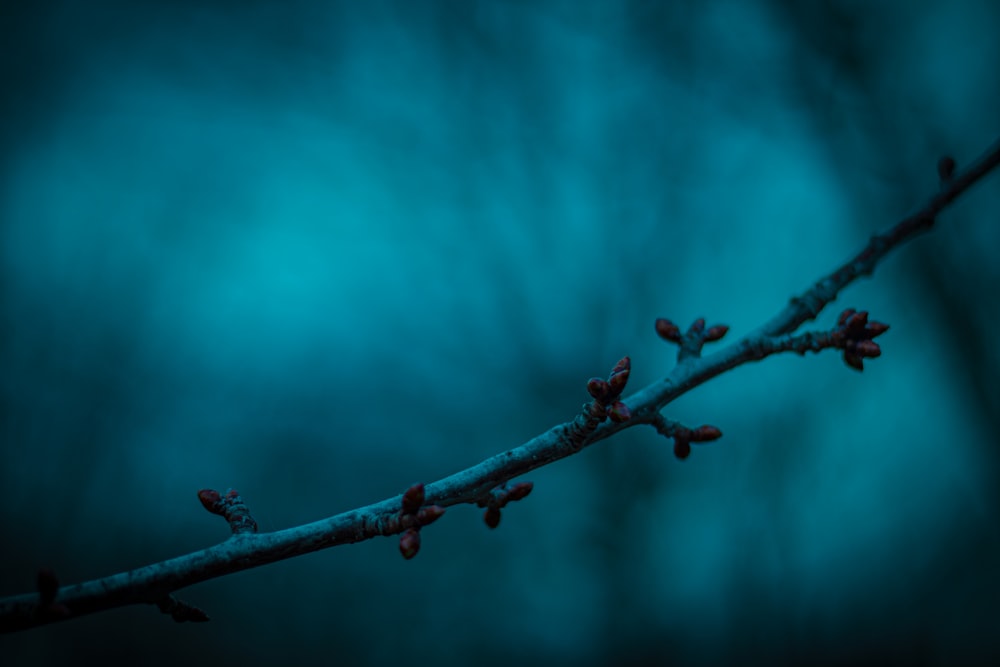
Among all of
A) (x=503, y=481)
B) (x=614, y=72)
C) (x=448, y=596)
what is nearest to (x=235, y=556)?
(x=503, y=481)

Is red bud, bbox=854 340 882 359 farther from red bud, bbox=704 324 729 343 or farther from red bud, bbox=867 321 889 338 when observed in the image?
red bud, bbox=704 324 729 343

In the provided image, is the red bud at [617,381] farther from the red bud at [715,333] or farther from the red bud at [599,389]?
the red bud at [715,333]

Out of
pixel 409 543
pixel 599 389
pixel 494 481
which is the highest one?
pixel 599 389

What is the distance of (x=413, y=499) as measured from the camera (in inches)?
44.3

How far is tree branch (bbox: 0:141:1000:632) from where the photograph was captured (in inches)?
41.9

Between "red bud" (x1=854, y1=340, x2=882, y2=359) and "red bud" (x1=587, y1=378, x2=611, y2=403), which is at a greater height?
"red bud" (x1=854, y1=340, x2=882, y2=359)

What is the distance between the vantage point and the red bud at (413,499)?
1.12 meters

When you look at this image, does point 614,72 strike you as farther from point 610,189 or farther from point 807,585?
point 807,585

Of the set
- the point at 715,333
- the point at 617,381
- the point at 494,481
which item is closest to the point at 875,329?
the point at 715,333

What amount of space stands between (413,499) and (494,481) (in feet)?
0.57

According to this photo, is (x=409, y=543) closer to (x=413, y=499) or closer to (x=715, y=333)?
(x=413, y=499)

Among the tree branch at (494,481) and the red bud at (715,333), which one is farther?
the red bud at (715,333)

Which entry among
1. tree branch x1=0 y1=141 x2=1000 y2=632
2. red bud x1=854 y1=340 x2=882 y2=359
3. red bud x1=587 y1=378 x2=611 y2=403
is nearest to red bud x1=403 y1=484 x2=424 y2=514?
tree branch x1=0 y1=141 x2=1000 y2=632

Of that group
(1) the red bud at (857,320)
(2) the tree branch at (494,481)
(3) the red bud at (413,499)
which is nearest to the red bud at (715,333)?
(2) the tree branch at (494,481)
